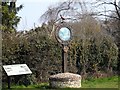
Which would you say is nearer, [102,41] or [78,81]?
[78,81]

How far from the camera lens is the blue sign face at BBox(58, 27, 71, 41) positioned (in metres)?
12.3

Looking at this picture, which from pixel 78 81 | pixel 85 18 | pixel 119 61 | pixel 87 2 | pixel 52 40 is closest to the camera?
pixel 78 81

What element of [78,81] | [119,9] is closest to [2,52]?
[78,81]

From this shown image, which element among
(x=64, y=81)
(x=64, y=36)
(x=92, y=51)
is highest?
(x=64, y=36)

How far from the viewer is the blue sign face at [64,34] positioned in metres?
12.3

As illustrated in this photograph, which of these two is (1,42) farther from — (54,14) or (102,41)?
(54,14)

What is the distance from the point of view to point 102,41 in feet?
51.8

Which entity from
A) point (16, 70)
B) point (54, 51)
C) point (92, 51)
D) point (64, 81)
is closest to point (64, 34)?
point (64, 81)

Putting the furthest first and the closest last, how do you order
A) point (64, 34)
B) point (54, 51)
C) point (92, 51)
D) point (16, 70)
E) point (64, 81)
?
point (92, 51), point (54, 51), point (64, 34), point (16, 70), point (64, 81)

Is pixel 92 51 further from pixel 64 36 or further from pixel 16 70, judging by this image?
pixel 16 70

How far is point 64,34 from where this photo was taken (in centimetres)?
1243

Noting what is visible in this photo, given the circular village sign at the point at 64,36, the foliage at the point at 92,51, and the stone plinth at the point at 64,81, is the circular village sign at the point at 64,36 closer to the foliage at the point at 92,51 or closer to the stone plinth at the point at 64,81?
the stone plinth at the point at 64,81

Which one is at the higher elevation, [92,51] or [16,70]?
[92,51]

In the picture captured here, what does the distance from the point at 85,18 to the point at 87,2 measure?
229 centimetres
